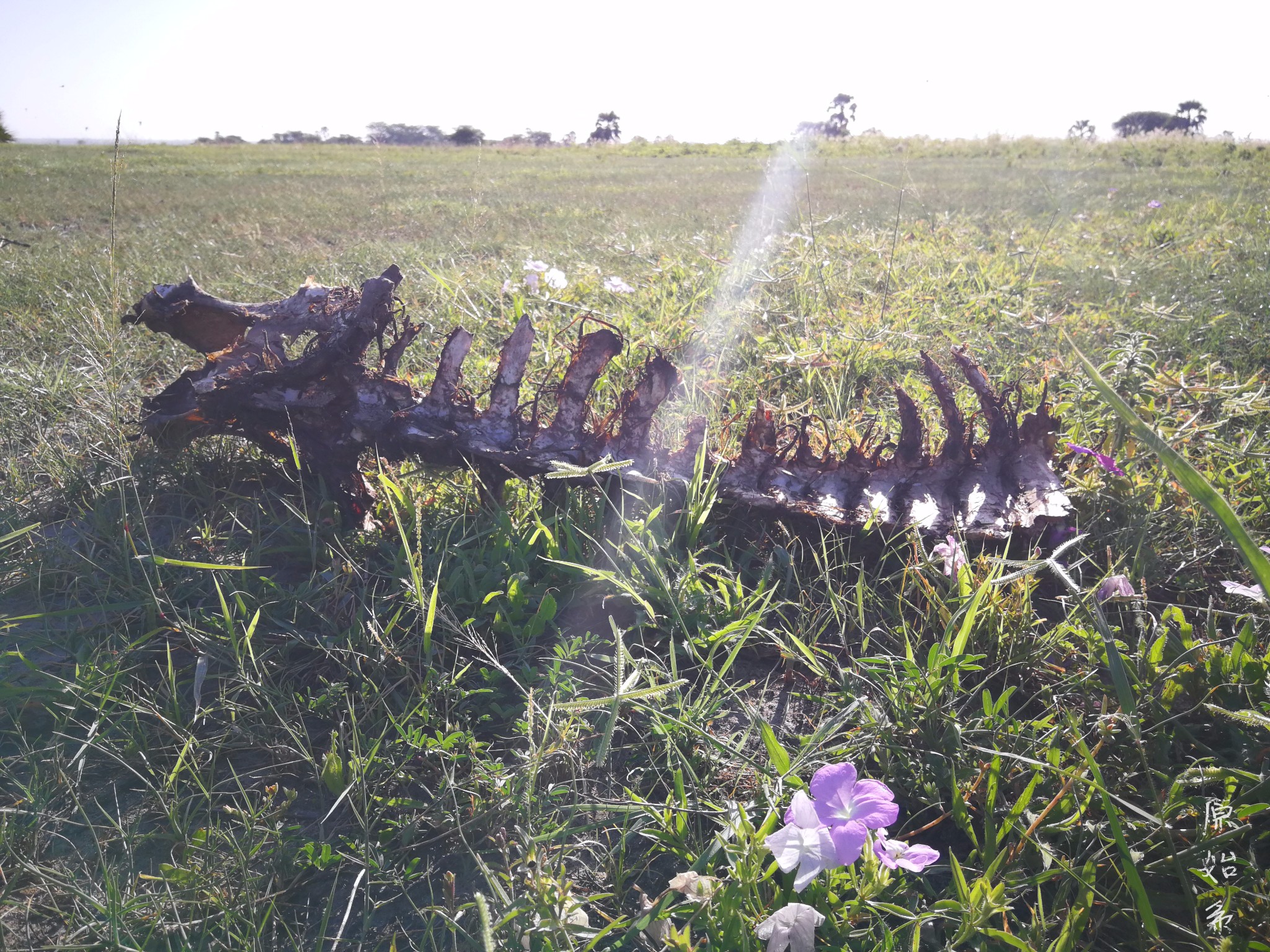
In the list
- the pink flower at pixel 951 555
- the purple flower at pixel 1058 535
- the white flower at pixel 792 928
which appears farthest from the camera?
the purple flower at pixel 1058 535

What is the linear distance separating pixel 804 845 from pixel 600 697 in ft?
1.64

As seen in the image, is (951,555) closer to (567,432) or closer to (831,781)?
(831,781)

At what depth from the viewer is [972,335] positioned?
3.34 metres

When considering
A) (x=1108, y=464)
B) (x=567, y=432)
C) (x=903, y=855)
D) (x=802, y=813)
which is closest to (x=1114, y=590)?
(x=1108, y=464)

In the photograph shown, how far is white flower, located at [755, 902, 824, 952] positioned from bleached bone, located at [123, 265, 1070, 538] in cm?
95

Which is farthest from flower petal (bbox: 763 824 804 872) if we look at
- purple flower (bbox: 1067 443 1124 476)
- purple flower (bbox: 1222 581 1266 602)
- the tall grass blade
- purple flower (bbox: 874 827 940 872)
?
purple flower (bbox: 1067 443 1124 476)

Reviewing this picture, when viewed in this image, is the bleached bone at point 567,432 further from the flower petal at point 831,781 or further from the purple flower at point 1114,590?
the flower petal at point 831,781

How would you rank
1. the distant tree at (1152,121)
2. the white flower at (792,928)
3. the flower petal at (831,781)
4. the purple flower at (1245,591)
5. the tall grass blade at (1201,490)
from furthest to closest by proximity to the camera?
the distant tree at (1152,121), the purple flower at (1245,591), the flower petal at (831,781), the white flower at (792,928), the tall grass blade at (1201,490)

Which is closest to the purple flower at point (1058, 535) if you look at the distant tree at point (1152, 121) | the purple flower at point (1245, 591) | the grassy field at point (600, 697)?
the grassy field at point (600, 697)

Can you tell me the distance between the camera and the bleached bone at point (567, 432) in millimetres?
1746

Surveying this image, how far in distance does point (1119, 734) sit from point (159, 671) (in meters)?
1.79

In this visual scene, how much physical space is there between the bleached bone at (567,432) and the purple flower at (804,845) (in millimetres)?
851

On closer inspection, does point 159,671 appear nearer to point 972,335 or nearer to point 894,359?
point 894,359

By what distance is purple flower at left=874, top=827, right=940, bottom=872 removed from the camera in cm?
95
